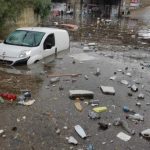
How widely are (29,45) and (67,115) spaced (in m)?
5.96

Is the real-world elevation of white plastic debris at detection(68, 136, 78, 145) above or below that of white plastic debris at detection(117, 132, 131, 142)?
above

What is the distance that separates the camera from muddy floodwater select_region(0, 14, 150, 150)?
7768 mm

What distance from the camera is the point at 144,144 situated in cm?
783

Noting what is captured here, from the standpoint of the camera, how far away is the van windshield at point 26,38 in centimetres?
1459

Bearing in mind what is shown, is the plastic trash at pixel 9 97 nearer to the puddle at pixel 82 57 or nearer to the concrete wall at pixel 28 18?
the puddle at pixel 82 57

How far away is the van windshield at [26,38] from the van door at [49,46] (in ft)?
1.30

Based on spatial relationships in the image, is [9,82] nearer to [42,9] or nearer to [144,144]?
[144,144]

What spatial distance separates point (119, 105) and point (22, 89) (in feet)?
10.4

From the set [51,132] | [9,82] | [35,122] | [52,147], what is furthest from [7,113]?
[9,82]

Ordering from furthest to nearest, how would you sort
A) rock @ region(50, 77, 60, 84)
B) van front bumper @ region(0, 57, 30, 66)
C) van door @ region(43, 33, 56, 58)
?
van door @ region(43, 33, 56, 58)
van front bumper @ region(0, 57, 30, 66)
rock @ region(50, 77, 60, 84)

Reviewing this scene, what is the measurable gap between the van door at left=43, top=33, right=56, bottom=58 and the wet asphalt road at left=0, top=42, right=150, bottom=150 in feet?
2.23

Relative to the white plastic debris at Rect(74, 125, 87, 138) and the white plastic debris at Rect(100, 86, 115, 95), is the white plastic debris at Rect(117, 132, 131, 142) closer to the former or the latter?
the white plastic debris at Rect(74, 125, 87, 138)

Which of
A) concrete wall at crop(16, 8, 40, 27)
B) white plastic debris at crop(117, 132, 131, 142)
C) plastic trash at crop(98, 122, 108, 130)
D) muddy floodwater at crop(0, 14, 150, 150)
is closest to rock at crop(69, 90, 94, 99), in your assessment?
muddy floodwater at crop(0, 14, 150, 150)

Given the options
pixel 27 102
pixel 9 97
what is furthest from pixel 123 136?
pixel 9 97
